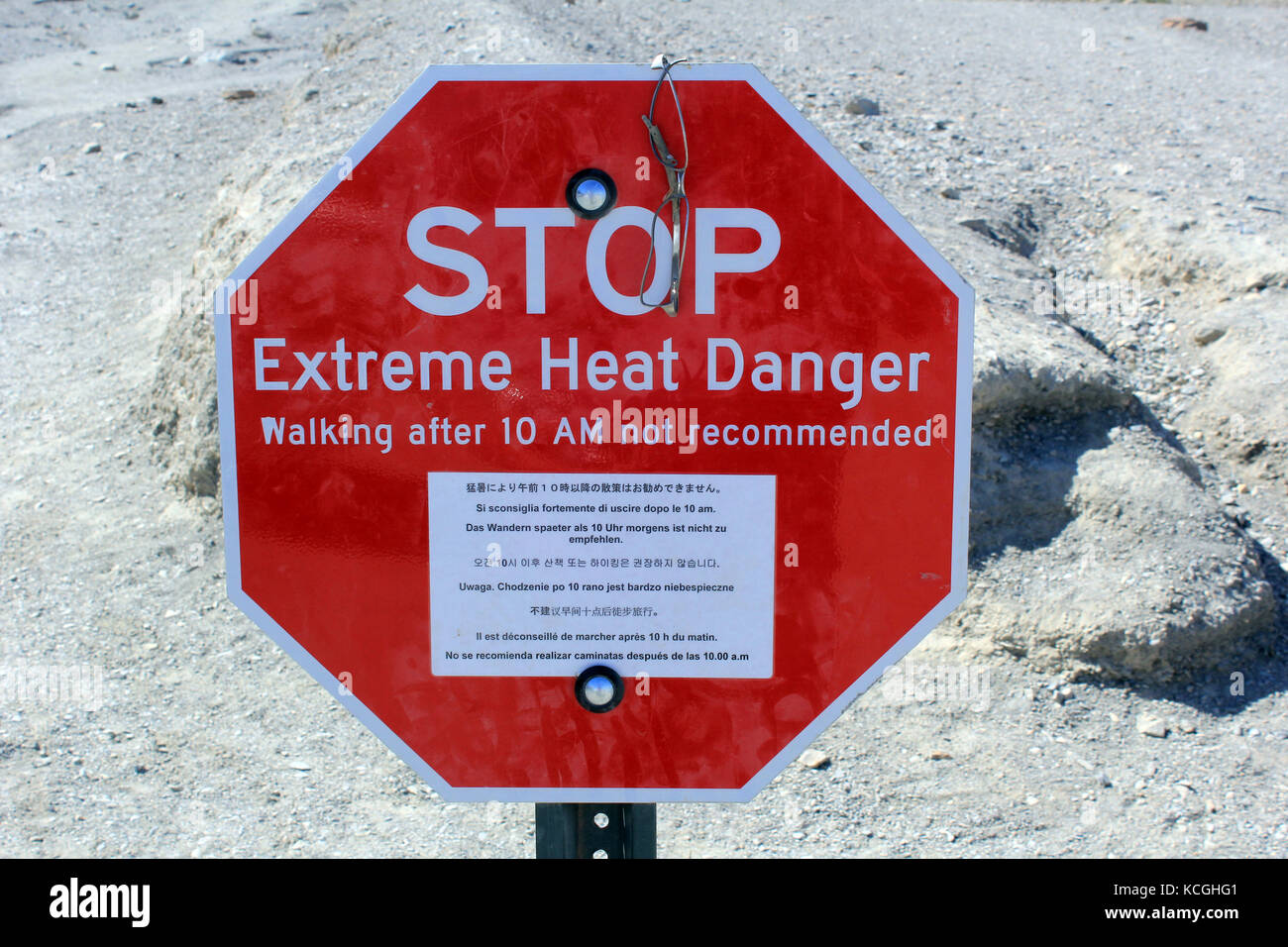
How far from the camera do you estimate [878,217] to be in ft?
4.46

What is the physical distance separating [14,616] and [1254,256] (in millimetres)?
5253

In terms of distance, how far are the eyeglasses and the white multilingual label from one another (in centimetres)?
24

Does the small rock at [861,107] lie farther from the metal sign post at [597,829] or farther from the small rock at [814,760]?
the metal sign post at [597,829]

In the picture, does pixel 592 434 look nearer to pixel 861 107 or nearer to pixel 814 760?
pixel 814 760

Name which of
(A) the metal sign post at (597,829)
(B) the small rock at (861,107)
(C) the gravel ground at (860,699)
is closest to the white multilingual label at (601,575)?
(A) the metal sign post at (597,829)

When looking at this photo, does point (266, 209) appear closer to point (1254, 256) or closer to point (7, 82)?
point (1254, 256)

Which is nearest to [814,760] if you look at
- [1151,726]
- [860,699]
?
[860,699]

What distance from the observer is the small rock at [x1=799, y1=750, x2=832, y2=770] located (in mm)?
3436

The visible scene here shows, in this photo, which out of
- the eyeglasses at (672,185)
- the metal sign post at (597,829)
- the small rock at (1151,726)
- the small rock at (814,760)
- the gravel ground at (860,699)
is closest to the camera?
the eyeglasses at (672,185)

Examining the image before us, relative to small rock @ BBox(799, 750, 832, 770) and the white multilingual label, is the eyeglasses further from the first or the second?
→ small rock @ BBox(799, 750, 832, 770)

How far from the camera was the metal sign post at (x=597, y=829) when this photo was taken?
1.51m

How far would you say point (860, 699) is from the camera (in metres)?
3.72

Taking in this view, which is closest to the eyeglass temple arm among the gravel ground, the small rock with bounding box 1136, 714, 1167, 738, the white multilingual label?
the white multilingual label

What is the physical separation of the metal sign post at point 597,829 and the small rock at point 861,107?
554cm
